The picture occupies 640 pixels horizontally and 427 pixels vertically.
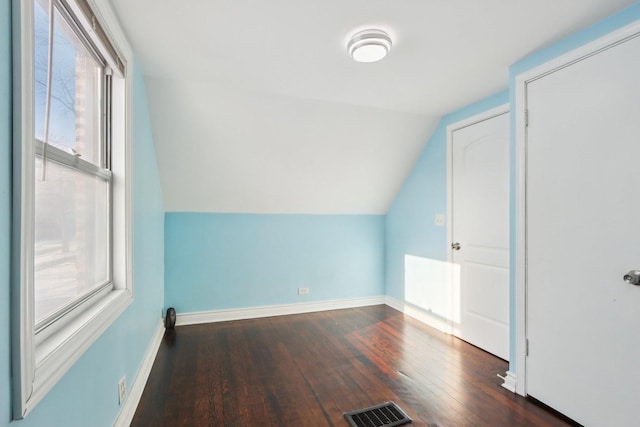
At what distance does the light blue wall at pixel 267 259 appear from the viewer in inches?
140

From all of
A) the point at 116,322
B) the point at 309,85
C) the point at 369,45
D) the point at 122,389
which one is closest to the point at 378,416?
the point at 122,389

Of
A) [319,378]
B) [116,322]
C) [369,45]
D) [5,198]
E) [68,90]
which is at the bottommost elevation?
[319,378]

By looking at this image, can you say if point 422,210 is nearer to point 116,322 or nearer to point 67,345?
point 116,322

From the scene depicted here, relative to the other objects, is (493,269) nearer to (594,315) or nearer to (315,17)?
(594,315)

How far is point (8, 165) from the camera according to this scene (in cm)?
82

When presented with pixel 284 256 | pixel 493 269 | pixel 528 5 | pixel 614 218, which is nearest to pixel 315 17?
pixel 528 5

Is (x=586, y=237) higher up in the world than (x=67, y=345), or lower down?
higher up

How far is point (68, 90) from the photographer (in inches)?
51.9

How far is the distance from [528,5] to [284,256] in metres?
3.18

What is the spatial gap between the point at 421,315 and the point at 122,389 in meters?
2.97

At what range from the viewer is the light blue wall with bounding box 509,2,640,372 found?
1.71 meters

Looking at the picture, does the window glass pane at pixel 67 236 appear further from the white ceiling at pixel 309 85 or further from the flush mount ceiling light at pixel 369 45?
the flush mount ceiling light at pixel 369 45

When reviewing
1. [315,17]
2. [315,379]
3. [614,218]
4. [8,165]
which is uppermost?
[315,17]

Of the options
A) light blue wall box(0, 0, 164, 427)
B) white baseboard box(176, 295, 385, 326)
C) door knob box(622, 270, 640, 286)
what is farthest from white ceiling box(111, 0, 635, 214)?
door knob box(622, 270, 640, 286)
